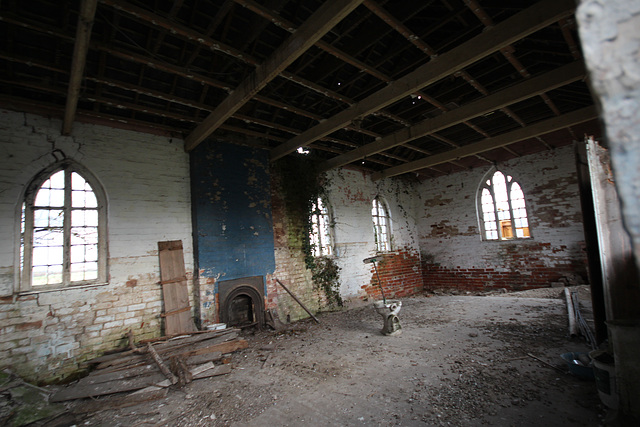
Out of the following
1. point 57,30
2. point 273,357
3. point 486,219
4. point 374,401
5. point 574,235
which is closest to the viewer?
point 374,401

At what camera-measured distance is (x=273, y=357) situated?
4.54 m

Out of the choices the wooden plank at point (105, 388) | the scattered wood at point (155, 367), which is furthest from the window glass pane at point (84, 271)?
the wooden plank at point (105, 388)

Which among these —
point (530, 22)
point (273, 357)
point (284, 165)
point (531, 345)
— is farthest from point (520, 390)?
point (284, 165)

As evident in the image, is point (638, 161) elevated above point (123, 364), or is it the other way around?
point (638, 161)

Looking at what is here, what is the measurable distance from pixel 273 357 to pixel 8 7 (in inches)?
202

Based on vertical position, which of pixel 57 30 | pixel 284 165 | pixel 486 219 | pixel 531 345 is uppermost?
pixel 57 30

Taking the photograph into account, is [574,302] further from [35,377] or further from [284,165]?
[35,377]

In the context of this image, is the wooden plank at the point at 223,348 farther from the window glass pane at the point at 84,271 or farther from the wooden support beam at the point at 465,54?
the wooden support beam at the point at 465,54

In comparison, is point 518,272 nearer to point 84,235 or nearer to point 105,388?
point 105,388

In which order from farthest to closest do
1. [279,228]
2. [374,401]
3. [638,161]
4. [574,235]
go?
[574,235], [279,228], [374,401], [638,161]

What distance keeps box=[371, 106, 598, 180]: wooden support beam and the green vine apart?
274 centimetres

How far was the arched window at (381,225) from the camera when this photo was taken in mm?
9352

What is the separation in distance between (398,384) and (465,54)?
12.9 ft

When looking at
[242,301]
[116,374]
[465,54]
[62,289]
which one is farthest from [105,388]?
[465,54]
